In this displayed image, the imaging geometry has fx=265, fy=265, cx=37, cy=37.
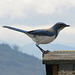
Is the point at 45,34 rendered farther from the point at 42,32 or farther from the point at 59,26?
the point at 59,26

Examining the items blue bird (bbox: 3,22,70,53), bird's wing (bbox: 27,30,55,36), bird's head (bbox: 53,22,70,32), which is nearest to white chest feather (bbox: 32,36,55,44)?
blue bird (bbox: 3,22,70,53)

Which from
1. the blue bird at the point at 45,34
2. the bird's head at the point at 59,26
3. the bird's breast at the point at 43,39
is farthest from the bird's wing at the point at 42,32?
the bird's head at the point at 59,26

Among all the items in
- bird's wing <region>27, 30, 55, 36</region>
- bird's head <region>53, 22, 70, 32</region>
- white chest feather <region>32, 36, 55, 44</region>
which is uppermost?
bird's head <region>53, 22, 70, 32</region>

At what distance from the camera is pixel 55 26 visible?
1166cm

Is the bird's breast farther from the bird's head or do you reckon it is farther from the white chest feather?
the bird's head

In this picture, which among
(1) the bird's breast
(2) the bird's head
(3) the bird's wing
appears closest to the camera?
(3) the bird's wing

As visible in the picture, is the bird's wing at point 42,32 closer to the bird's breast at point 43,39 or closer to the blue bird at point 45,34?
the blue bird at point 45,34

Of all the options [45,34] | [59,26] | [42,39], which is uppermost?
[59,26]

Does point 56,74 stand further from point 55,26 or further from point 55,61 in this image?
point 55,26

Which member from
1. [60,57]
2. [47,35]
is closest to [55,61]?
[60,57]

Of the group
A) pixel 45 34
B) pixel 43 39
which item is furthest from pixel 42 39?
pixel 45 34

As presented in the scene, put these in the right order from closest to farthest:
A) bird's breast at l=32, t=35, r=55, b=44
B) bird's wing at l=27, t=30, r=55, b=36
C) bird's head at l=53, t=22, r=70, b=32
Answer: bird's wing at l=27, t=30, r=55, b=36 < bird's breast at l=32, t=35, r=55, b=44 < bird's head at l=53, t=22, r=70, b=32

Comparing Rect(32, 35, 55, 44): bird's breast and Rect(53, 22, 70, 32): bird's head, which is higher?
Rect(53, 22, 70, 32): bird's head

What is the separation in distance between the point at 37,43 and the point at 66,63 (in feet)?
7.01
